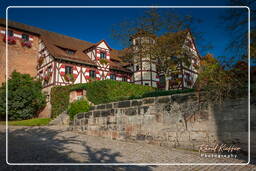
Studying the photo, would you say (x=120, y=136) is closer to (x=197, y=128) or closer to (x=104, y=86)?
(x=197, y=128)

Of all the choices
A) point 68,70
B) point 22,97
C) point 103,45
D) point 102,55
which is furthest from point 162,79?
point 22,97

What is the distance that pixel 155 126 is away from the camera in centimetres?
644

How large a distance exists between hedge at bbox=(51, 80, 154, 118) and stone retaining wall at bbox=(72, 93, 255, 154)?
3853mm

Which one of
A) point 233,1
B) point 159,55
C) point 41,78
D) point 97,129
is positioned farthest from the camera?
point 41,78

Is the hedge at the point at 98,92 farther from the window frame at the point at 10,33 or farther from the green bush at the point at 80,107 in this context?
the window frame at the point at 10,33

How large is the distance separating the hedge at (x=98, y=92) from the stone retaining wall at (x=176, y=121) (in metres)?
3.85

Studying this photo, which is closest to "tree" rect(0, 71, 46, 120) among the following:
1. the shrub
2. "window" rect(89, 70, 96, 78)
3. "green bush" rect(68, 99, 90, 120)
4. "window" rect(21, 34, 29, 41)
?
"window" rect(21, 34, 29, 41)

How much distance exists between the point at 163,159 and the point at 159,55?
1113cm

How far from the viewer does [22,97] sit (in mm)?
18109

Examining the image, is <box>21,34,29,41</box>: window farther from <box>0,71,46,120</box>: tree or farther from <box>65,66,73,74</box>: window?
<box>65,66,73,74</box>: window

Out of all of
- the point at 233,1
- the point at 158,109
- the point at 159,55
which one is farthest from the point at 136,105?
the point at 159,55

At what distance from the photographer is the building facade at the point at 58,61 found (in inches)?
789

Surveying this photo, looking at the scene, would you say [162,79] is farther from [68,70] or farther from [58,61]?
[58,61]

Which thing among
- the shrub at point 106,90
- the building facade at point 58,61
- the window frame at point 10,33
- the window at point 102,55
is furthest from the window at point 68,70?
the window frame at point 10,33
